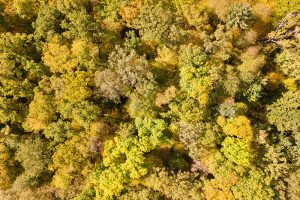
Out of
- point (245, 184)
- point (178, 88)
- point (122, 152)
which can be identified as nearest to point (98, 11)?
point (178, 88)

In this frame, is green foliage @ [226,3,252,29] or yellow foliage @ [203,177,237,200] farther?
green foliage @ [226,3,252,29]

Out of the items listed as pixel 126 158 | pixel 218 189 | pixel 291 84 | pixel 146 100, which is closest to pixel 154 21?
pixel 146 100

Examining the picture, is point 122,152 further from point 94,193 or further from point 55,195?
point 55,195

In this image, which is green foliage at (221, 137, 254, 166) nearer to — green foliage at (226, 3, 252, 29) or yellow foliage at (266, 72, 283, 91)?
yellow foliage at (266, 72, 283, 91)

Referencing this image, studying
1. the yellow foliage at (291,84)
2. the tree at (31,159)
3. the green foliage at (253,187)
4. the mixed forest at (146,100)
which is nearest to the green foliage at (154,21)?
the mixed forest at (146,100)

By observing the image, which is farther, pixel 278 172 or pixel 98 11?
pixel 98 11

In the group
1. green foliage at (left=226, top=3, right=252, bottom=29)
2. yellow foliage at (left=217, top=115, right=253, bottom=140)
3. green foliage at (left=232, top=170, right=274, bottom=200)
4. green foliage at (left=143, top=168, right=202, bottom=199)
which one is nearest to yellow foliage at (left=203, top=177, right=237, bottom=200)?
green foliage at (left=232, top=170, right=274, bottom=200)

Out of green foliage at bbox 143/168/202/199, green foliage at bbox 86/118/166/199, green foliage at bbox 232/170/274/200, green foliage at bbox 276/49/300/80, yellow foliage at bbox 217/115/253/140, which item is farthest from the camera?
green foliage at bbox 276/49/300/80

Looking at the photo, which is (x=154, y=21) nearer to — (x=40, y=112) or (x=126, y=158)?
(x=126, y=158)

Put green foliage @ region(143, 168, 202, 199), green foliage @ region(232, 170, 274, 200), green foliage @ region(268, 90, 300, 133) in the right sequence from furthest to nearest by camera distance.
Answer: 1. green foliage @ region(268, 90, 300, 133)
2. green foliage @ region(143, 168, 202, 199)
3. green foliage @ region(232, 170, 274, 200)
